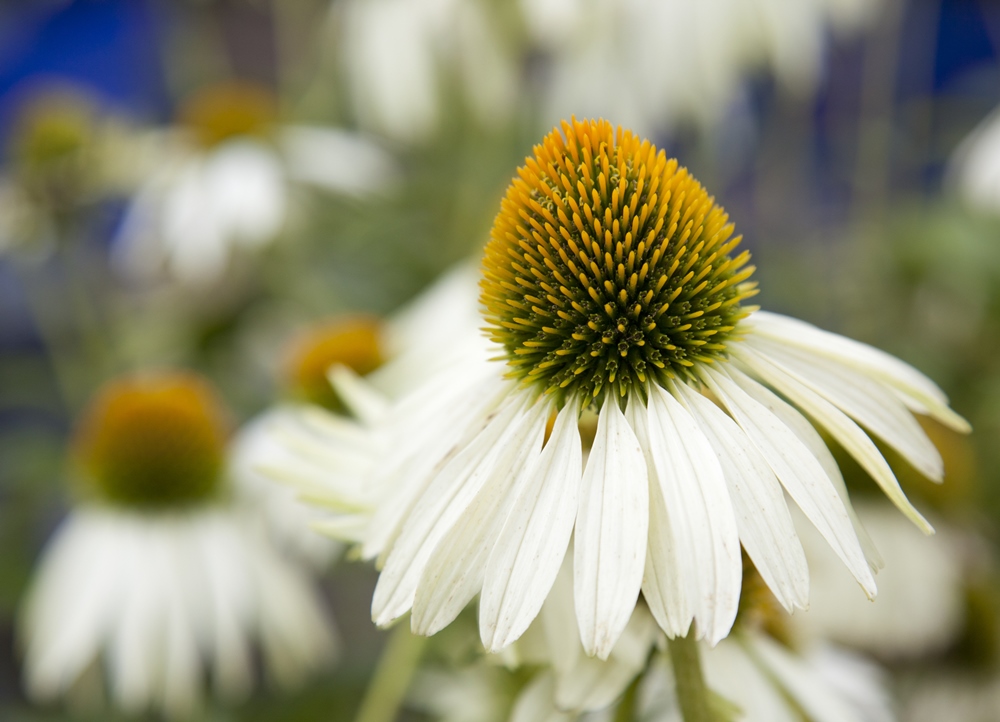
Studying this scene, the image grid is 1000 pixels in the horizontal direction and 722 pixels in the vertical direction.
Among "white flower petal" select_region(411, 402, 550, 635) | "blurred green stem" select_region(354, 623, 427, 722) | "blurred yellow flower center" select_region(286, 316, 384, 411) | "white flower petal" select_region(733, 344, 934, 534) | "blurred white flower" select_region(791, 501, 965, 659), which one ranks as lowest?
"blurred white flower" select_region(791, 501, 965, 659)

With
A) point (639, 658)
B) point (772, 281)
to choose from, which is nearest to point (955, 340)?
point (772, 281)

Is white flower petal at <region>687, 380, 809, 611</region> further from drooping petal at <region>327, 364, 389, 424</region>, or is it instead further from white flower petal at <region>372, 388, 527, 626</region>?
drooping petal at <region>327, 364, 389, 424</region>

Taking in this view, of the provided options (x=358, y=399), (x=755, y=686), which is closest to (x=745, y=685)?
(x=755, y=686)

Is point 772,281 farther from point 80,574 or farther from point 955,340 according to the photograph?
point 80,574

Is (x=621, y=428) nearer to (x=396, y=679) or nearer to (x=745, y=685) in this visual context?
(x=745, y=685)

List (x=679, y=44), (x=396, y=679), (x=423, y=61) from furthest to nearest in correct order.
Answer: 1. (x=423, y=61)
2. (x=679, y=44)
3. (x=396, y=679)

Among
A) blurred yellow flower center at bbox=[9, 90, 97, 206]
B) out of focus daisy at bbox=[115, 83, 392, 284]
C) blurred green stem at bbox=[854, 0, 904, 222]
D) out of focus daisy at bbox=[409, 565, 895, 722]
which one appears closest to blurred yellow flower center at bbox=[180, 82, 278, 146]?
out of focus daisy at bbox=[115, 83, 392, 284]
